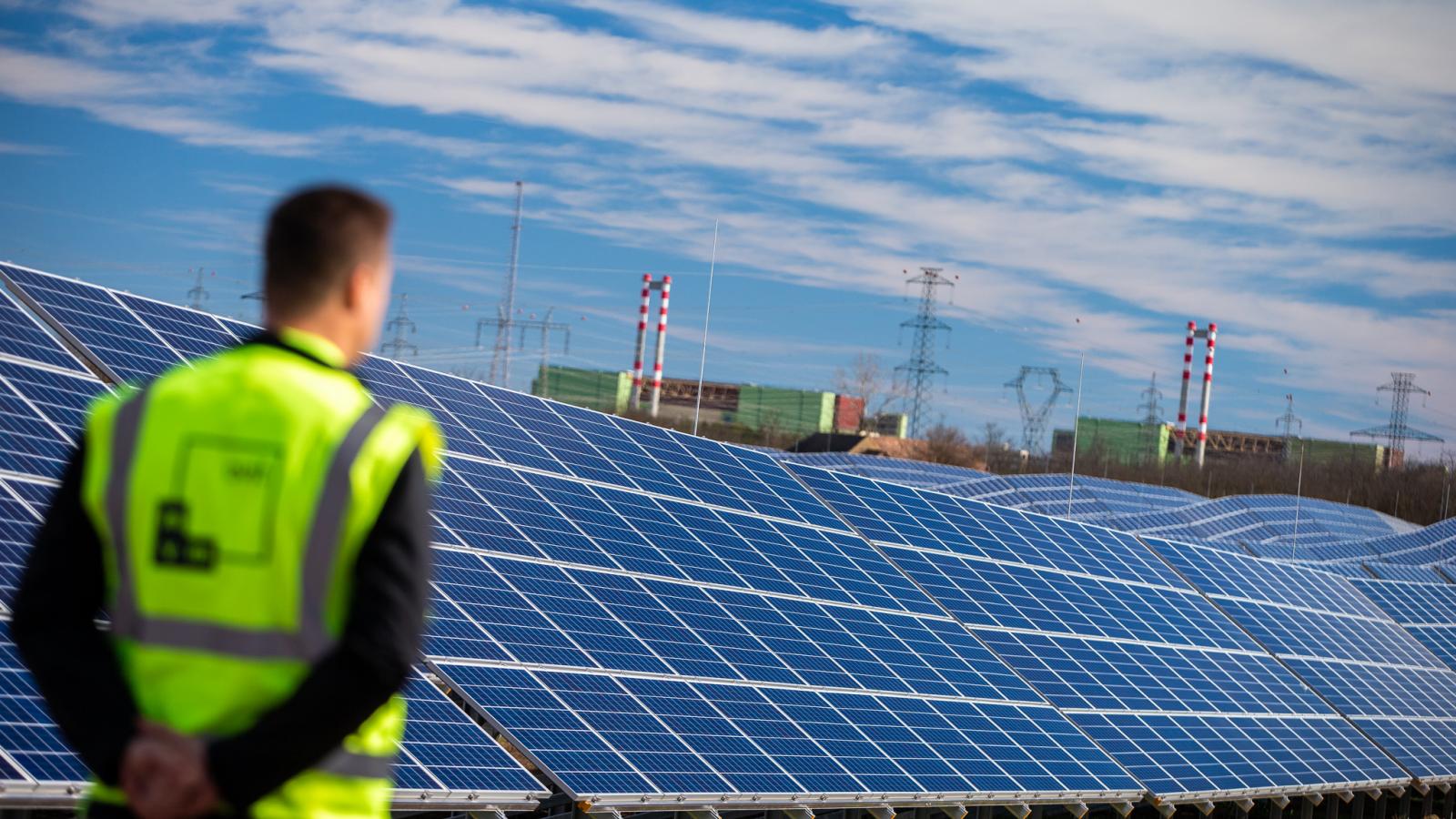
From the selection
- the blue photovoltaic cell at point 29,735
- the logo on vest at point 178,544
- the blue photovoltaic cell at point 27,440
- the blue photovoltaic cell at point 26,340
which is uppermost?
the blue photovoltaic cell at point 26,340

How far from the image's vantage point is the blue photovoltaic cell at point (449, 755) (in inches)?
516

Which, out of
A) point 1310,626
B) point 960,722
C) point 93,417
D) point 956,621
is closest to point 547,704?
point 960,722

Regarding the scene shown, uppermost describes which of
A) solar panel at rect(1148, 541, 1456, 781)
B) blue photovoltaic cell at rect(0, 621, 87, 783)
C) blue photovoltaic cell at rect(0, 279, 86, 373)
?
blue photovoltaic cell at rect(0, 279, 86, 373)

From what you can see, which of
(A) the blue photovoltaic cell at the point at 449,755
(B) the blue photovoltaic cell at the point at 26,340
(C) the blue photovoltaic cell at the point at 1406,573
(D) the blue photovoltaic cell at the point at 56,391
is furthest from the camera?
(C) the blue photovoltaic cell at the point at 1406,573

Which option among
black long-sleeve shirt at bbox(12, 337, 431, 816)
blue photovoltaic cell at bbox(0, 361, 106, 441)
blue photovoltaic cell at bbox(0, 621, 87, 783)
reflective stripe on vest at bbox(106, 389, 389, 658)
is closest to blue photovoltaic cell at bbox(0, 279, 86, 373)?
blue photovoltaic cell at bbox(0, 361, 106, 441)

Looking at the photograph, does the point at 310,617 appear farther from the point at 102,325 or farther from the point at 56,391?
the point at 102,325

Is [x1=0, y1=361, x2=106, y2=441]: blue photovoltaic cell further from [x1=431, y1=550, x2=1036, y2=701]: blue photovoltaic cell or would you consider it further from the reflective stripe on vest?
the reflective stripe on vest

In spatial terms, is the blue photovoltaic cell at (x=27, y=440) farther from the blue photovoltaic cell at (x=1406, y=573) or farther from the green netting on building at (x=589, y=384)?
the green netting on building at (x=589, y=384)

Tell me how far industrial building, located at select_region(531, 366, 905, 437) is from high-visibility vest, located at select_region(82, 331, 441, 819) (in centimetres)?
13140

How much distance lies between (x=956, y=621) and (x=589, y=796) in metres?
10.9

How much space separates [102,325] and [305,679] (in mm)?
14714

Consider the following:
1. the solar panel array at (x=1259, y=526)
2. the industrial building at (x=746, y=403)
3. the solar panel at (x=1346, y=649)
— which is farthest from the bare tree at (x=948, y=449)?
the solar panel at (x=1346, y=649)

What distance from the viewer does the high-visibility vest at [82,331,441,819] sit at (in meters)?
3.54

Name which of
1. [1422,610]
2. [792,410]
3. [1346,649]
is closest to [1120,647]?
[1346,649]
